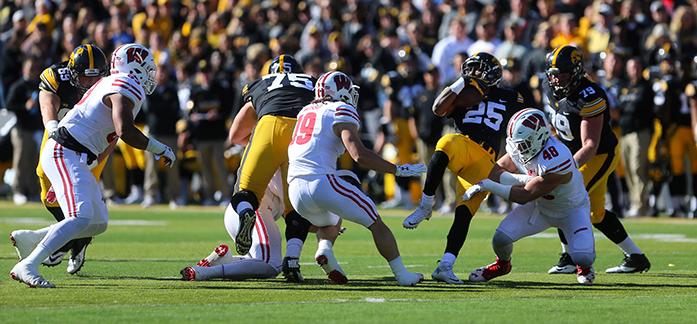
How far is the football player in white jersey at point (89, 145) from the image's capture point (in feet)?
30.7

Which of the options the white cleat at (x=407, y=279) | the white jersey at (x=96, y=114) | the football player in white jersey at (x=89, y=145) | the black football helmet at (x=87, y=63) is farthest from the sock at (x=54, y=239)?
the white cleat at (x=407, y=279)

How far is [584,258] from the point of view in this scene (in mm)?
10094

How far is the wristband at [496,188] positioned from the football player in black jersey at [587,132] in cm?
116

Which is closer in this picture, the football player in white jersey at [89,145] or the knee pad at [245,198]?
the football player in white jersey at [89,145]

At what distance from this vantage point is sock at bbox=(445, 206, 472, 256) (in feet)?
33.6

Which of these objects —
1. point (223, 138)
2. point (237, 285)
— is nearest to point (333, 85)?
point (237, 285)

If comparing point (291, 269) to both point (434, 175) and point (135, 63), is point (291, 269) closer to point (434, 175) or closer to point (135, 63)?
point (434, 175)

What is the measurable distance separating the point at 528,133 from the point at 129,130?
2.94 m

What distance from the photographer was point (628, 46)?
18.5m

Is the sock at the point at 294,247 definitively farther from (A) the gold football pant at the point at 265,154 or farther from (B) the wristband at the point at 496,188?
(B) the wristband at the point at 496,188

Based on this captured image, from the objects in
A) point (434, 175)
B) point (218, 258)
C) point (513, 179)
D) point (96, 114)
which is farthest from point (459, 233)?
point (96, 114)

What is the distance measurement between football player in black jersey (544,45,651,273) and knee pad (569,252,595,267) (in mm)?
985

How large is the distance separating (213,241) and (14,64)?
28.4ft

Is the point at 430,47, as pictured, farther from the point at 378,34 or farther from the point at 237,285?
the point at 237,285
